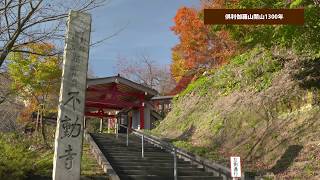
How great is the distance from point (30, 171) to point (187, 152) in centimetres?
617

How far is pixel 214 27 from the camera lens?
39.3ft

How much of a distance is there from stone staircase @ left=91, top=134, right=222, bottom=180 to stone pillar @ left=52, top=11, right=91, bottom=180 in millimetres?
3309

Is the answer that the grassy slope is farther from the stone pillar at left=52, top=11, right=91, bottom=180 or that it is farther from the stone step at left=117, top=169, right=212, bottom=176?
the stone pillar at left=52, top=11, right=91, bottom=180

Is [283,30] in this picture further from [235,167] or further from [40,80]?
[40,80]

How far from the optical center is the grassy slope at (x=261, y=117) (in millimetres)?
12547

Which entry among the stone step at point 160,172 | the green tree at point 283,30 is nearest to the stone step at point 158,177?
the stone step at point 160,172

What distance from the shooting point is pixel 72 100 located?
363 inches

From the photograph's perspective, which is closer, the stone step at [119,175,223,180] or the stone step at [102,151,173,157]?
the stone step at [119,175,223,180]

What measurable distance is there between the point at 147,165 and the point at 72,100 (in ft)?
17.7

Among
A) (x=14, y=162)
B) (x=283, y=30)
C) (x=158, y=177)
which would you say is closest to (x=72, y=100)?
(x=14, y=162)

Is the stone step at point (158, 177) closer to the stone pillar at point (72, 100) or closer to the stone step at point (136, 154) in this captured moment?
the stone step at point (136, 154)

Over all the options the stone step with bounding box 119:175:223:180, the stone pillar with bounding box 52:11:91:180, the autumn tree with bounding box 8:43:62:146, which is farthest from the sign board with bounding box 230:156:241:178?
the autumn tree with bounding box 8:43:62:146

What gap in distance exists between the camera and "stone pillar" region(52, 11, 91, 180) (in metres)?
8.84

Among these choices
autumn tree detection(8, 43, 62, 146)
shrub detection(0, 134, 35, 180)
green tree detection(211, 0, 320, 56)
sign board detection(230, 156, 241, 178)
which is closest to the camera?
sign board detection(230, 156, 241, 178)
